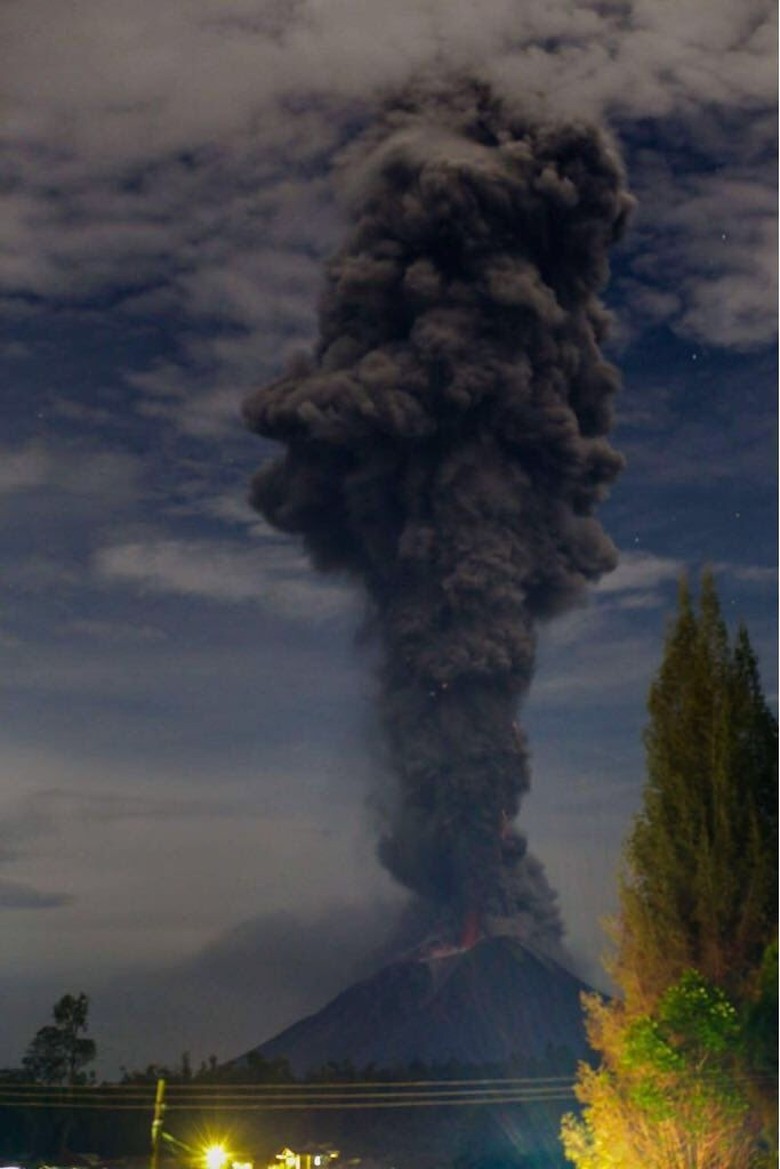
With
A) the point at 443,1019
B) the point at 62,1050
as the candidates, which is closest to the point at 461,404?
the point at 62,1050

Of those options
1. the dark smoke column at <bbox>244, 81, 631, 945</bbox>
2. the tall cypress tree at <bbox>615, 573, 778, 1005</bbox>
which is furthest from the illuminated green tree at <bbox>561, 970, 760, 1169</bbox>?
the dark smoke column at <bbox>244, 81, 631, 945</bbox>

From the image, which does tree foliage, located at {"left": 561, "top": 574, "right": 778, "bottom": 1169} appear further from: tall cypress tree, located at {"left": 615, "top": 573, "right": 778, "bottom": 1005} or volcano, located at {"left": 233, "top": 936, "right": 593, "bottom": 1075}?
volcano, located at {"left": 233, "top": 936, "right": 593, "bottom": 1075}

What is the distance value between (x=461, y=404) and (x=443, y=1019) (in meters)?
15.7

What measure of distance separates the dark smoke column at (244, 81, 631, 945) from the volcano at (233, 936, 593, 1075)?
9.13m

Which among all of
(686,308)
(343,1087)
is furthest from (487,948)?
(686,308)

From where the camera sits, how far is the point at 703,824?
9688 millimetres

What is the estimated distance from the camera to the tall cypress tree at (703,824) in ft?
31.3

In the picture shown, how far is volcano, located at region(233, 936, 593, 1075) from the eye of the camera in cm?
2984

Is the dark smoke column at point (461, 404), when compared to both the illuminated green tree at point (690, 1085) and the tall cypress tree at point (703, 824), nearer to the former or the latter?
the tall cypress tree at point (703, 824)

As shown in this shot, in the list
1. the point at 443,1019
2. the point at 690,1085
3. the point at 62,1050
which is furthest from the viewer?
the point at 443,1019

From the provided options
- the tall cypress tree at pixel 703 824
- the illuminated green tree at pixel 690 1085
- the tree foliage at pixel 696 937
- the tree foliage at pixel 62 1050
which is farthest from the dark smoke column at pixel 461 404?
the illuminated green tree at pixel 690 1085

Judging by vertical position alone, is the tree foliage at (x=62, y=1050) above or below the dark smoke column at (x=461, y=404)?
below

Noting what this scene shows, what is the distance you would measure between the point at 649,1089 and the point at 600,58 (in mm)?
10285

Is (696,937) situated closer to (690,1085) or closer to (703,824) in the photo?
(703,824)
